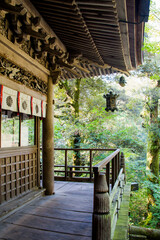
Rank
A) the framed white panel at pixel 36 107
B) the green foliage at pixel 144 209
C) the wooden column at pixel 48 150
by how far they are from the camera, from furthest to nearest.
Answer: the green foliage at pixel 144 209 → the wooden column at pixel 48 150 → the framed white panel at pixel 36 107

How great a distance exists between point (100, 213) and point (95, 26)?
3.03 metres

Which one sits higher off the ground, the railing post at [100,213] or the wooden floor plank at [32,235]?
the railing post at [100,213]

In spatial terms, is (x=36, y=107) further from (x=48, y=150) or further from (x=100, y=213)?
(x=100, y=213)

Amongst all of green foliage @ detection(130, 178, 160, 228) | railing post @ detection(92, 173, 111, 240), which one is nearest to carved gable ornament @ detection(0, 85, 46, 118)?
railing post @ detection(92, 173, 111, 240)

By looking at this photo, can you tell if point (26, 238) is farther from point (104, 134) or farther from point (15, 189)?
point (104, 134)

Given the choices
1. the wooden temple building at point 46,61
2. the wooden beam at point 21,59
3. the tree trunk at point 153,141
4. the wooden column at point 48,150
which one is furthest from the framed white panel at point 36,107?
the tree trunk at point 153,141

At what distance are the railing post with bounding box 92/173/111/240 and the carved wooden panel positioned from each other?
2107mm

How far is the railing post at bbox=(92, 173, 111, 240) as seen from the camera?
2.37 meters

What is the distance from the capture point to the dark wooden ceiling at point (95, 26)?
300 centimetres

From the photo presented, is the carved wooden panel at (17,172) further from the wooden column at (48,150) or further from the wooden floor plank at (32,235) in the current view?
the wooden floor plank at (32,235)

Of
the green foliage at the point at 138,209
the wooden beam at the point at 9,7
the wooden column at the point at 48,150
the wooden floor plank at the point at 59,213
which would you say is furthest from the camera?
the green foliage at the point at 138,209

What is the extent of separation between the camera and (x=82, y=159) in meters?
10.6

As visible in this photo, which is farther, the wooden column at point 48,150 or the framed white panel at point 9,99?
the wooden column at point 48,150

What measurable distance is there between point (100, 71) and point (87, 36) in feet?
8.92
